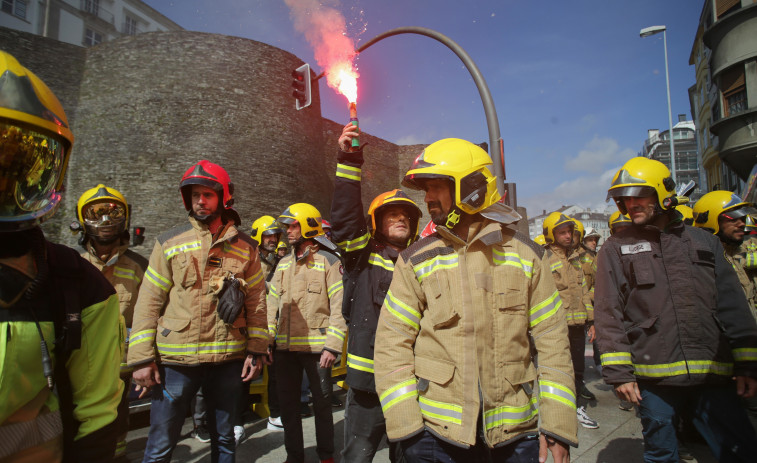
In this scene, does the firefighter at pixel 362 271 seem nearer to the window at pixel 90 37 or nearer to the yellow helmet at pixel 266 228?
the yellow helmet at pixel 266 228

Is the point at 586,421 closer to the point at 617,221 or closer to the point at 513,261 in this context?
the point at 617,221

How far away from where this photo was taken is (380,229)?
3.26 metres

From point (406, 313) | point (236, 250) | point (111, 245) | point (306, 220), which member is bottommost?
point (406, 313)

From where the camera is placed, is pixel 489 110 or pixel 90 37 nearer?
pixel 489 110

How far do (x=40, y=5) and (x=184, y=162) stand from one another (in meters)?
23.6

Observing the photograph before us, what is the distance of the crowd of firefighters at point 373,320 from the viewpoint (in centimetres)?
142

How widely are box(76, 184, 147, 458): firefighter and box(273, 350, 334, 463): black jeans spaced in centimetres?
142

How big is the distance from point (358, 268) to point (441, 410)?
4.45ft

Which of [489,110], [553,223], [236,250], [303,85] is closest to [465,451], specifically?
[236,250]

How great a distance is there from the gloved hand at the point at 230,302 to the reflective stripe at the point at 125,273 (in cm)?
153

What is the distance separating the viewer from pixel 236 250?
333 centimetres

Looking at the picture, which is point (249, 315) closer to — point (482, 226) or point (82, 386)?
point (82, 386)

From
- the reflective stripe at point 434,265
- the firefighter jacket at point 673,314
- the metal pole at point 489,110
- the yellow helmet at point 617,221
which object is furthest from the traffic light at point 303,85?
the reflective stripe at point 434,265

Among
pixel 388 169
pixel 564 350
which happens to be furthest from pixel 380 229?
pixel 388 169
